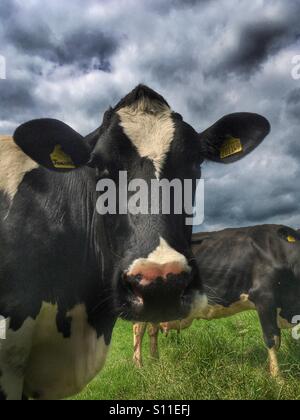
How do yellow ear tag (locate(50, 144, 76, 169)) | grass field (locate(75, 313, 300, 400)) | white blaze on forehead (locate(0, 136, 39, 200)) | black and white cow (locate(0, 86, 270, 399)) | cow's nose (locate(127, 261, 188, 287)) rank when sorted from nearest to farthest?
cow's nose (locate(127, 261, 188, 287)), black and white cow (locate(0, 86, 270, 399)), white blaze on forehead (locate(0, 136, 39, 200)), yellow ear tag (locate(50, 144, 76, 169)), grass field (locate(75, 313, 300, 400))

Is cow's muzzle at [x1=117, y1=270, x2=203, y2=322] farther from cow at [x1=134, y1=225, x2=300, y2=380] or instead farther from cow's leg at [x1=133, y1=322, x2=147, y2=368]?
cow's leg at [x1=133, y1=322, x2=147, y2=368]

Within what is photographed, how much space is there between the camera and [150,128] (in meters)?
4.06

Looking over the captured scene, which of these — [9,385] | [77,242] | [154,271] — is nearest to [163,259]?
[154,271]

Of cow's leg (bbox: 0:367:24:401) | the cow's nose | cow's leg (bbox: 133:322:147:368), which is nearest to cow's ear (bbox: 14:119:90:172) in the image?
the cow's nose

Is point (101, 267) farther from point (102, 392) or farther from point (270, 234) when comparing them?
point (270, 234)

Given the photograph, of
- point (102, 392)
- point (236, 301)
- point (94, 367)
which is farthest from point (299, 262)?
point (94, 367)

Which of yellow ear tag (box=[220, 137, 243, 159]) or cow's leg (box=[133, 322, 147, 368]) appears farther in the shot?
cow's leg (box=[133, 322, 147, 368])

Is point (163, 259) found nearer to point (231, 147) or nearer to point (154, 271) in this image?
point (154, 271)

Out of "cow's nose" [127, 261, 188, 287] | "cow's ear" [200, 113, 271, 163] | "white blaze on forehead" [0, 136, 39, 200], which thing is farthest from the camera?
"cow's ear" [200, 113, 271, 163]

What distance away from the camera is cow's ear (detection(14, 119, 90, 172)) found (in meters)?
4.12

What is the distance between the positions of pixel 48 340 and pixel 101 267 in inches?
30.9

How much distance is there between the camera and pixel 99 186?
402 centimetres

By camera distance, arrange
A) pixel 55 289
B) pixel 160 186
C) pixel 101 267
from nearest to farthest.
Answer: pixel 160 186 → pixel 55 289 → pixel 101 267

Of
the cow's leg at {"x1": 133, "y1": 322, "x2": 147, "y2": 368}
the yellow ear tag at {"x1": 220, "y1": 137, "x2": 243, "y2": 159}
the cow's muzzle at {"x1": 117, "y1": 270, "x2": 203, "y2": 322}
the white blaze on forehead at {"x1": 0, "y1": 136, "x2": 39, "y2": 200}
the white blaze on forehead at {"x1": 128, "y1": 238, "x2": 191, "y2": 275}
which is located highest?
the yellow ear tag at {"x1": 220, "y1": 137, "x2": 243, "y2": 159}
